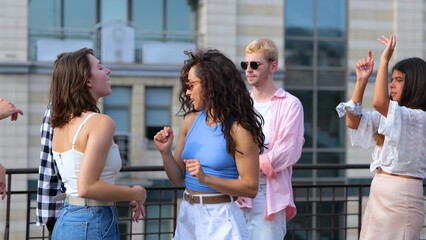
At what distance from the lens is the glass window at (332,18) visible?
64.8 ft

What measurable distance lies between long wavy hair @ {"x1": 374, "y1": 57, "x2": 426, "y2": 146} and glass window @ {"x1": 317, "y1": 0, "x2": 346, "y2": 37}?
15.6m

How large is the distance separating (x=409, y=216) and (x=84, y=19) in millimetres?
15403

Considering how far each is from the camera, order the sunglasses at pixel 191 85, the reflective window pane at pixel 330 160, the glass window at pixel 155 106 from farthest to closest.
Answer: the reflective window pane at pixel 330 160, the glass window at pixel 155 106, the sunglasses at pixel 191 85

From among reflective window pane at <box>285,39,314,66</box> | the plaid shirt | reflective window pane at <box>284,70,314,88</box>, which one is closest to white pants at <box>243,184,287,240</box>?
the plaid shirt

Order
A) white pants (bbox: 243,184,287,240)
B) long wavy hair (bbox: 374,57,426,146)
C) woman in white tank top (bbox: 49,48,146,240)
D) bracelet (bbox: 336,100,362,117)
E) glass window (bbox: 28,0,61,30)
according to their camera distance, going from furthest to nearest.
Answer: glass window (bbox: 28,0,61,30) → white pants (bbox: 243,184,287,240) → long wavy hair (bbox: 374,57,426,146) → bracelet (bbox: 336,100,362,117) → woman in white tank top (bbox: 49,48,146,240)

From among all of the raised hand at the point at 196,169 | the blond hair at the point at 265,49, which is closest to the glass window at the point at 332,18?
the blond hair at the point at 265,49

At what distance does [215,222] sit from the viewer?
3648 millimetres

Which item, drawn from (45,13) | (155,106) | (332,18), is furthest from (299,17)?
(45,13)

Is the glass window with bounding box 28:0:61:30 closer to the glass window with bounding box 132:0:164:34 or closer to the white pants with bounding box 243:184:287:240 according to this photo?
the glass window with bounding box 132:0:164:34

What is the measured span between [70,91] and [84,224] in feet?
2.07

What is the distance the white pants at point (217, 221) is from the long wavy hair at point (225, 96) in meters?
0.29

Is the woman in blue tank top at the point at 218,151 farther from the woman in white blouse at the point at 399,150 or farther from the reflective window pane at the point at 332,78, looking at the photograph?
the reflective window pane at the point at 332,78

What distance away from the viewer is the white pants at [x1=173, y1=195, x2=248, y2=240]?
3648mm

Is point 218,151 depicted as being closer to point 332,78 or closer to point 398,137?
point 398,137
